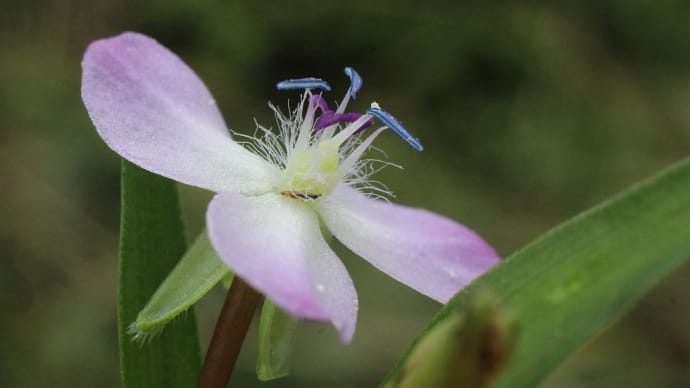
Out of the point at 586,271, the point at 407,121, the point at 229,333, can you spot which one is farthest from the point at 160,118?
the point at 407,121

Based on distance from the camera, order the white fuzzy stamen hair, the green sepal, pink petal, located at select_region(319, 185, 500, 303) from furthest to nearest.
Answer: the white fuzzy stamen hair < pink petal, located at select_region(319, 185, 500, 303) < the green sepal

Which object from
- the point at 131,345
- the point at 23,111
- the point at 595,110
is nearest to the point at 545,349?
→ the point at 131,345

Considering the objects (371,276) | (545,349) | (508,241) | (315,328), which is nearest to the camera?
(545,349)

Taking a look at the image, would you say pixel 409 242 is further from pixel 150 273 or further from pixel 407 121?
pixel 407 121

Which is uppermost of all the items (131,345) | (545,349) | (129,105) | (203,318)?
(545,349)

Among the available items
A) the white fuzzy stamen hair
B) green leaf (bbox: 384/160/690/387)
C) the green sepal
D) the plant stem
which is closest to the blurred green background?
the white fuzzy stamen hair

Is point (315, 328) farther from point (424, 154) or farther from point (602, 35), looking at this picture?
point (602, 35)

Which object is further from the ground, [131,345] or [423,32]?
[131,345]

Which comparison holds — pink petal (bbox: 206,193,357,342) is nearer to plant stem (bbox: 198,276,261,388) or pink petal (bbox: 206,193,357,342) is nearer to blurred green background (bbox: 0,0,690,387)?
plant stem (bbox: 198,276,261,388)
